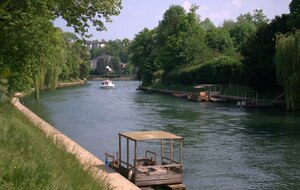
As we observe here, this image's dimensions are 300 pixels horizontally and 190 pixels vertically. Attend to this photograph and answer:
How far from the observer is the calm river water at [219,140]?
62.5 feet

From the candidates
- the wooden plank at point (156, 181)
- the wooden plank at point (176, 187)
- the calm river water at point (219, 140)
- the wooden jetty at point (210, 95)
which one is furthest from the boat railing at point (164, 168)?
the wooden jetty at point (210, 95)

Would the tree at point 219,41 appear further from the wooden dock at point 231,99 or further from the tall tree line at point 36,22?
the tall tree line at point 36,22

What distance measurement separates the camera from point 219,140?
29344 millimetres

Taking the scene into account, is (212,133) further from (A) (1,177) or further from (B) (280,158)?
(A) (1,177)

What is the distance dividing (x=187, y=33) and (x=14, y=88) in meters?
81.7

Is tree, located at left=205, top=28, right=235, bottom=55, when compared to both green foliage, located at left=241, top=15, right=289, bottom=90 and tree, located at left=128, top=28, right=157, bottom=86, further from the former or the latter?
green foliage, located at left=241, top=15, right=289, bottom=90

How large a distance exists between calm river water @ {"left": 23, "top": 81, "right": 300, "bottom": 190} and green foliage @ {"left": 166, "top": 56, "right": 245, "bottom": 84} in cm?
2672

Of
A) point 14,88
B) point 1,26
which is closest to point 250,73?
point 14,88

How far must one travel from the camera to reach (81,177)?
396 inches

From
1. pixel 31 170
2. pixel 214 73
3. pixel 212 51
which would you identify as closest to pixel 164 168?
pixel 31 170

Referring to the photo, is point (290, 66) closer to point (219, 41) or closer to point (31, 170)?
point (31, 170)

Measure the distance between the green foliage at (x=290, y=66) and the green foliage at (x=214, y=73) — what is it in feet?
59.6

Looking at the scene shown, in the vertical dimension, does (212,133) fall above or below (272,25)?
below

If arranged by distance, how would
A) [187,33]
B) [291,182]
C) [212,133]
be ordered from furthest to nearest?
[187,33] < [212,133] < [291,182]
